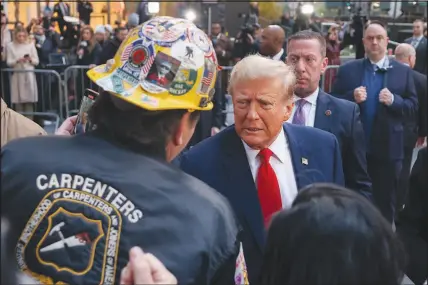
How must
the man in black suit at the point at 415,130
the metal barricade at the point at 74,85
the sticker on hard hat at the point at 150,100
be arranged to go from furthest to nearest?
1. the metal barricade at the point at 74,85
2. the man in black suit at the point at 415,130
3. the sticker on hard hat at the point at 150,100

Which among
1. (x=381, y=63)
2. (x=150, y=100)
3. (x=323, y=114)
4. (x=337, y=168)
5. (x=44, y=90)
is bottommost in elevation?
(x=44, y=90)

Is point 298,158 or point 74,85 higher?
point 298,158

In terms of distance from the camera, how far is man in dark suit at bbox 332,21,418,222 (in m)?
4.98

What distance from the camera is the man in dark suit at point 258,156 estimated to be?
2371 millimetres

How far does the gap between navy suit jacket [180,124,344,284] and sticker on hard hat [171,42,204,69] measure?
934 mm

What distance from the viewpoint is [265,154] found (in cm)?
245

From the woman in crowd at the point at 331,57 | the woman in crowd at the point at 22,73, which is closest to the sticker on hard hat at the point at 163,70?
the woman in crowd at the point at 331,57

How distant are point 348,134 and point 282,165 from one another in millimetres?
858

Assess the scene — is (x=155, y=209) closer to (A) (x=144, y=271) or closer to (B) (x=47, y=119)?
(A) (x=144, y=271)

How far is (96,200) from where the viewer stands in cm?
138

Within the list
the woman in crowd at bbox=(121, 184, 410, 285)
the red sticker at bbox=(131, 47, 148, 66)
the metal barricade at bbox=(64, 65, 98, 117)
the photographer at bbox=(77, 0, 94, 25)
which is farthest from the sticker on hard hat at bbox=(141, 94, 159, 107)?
the photographer at bbox=(77, 0, 94, 25)

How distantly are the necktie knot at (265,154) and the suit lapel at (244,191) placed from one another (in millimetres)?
67

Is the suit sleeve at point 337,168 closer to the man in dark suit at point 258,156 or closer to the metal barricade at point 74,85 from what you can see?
the man in dark suit at point 258,156

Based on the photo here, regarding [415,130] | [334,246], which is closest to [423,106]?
[415,130]
